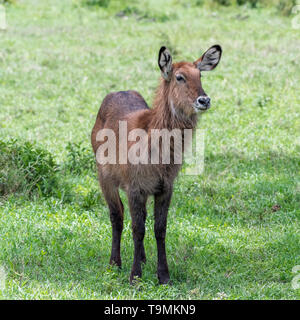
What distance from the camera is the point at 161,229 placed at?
16.8ft

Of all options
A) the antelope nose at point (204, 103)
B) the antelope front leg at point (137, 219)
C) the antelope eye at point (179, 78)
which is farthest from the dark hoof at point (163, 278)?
the antelope eye at point (179, 78)

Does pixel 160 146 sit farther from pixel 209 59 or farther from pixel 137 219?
Answer: pixel 209 59

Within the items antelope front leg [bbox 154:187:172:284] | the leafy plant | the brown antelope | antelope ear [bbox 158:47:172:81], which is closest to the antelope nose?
the brown antelope

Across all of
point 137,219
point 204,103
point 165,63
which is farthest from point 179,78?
point 137,219

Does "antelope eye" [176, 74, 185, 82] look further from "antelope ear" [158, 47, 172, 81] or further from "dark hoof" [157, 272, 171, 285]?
"dark hoof" [157, 272, 171, 285]

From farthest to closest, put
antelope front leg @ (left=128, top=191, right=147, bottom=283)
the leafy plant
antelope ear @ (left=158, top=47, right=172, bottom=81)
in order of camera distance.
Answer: the leafy plant → antelope front leg @ (left=128, top=191, right=147, bottom=283) → antelope ear @ (left=158, top=47, right=172, bottom=81)

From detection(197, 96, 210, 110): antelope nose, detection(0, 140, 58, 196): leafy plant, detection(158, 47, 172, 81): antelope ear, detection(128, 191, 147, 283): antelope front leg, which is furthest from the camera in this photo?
detection(0, 140, 58, 196): leafy plant

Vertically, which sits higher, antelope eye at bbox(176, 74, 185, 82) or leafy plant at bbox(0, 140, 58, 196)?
antelope eye at bbox(176, 74, 185, 82)

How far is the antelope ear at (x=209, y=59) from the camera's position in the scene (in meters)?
5.02

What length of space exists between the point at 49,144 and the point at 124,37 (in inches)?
254

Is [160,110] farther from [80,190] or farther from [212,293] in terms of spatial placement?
[80,190]

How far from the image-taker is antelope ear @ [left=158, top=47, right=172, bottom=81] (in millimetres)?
4715

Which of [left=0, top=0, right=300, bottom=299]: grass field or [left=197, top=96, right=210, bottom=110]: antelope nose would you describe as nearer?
[left=197, top=96, right=210, bottom=110]: antelope nose

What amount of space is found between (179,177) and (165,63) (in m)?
2.58
